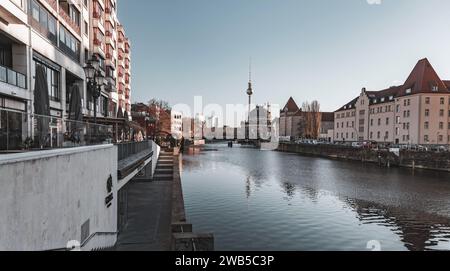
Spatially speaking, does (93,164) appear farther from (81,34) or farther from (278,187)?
(81,34)

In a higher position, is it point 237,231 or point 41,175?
point 41,175

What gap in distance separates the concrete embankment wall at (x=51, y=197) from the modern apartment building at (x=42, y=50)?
3.54 feet

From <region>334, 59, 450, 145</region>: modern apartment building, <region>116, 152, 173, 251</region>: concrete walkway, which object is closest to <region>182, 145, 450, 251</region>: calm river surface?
<region>116, 152, 173, 251</region>: concrete walkway

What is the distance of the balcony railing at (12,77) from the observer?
18.0 metres

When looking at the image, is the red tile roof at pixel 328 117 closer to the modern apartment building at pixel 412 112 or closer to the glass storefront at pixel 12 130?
the modern apartment building at pixel 412 112

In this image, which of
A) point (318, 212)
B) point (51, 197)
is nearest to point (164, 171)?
point (318, 212)

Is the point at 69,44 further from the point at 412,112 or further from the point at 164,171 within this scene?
the point at 412,112

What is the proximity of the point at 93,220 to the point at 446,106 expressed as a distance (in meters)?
82.4

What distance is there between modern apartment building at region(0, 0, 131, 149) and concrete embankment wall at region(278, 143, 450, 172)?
2029 inches

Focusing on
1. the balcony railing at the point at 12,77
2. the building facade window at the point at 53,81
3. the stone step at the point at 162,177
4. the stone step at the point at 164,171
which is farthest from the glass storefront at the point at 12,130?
the stone step at the point at 164,171

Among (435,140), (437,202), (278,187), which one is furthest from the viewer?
(435,140)

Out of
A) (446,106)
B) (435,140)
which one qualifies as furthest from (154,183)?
(446,106)
